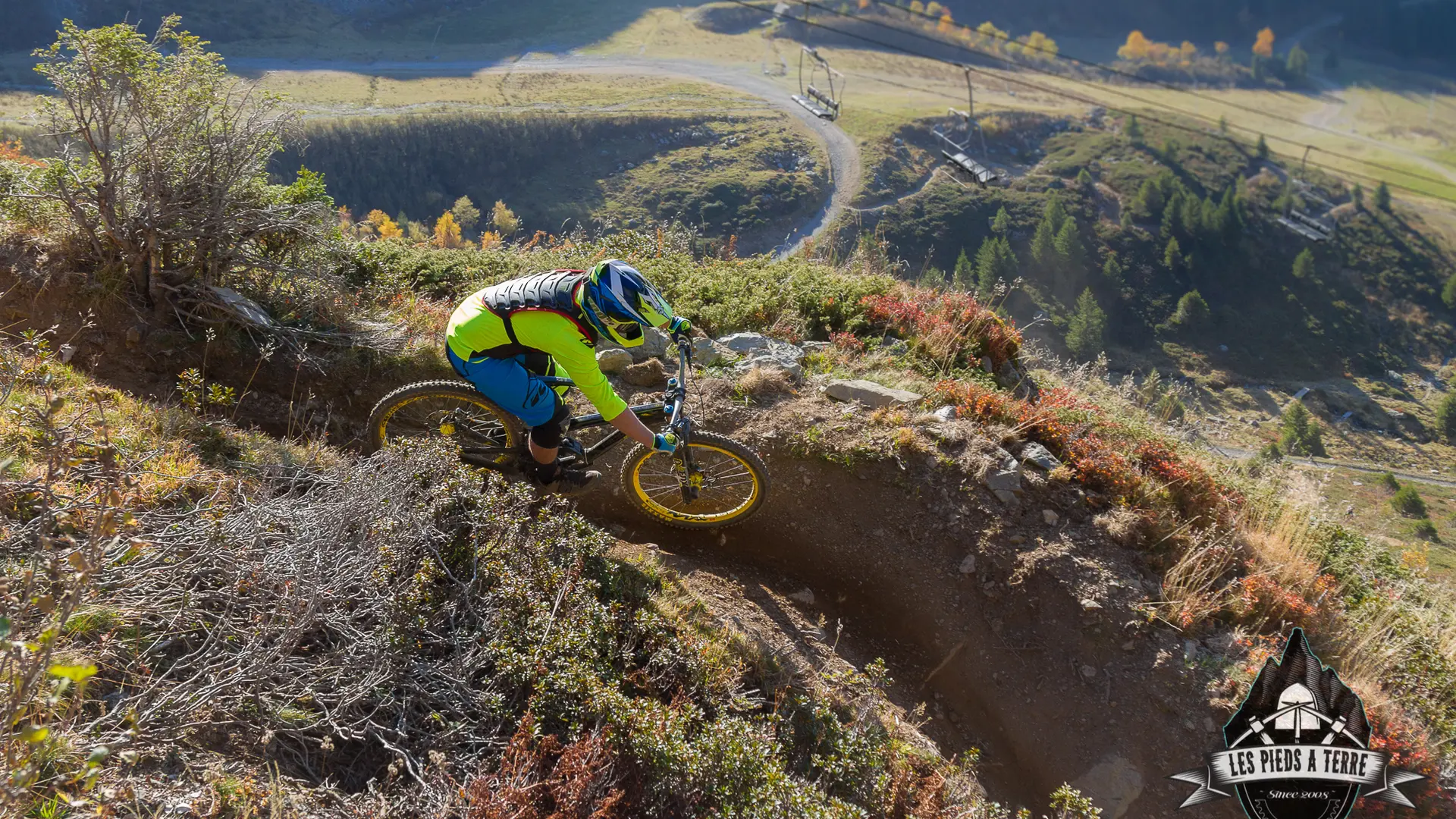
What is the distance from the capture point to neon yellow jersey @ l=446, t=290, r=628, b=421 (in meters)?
5.20

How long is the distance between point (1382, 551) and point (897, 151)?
88.3 metres

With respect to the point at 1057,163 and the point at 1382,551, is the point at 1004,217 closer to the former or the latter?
the point at 1057,163

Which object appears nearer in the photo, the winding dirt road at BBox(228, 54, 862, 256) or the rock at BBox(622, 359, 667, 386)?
the rock at BBox(622, 359, 667, 386)

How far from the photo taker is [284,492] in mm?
5488

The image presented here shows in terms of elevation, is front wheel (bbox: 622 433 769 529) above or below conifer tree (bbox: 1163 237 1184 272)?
above

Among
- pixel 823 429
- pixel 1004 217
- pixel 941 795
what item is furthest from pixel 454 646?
pixel 1004 217

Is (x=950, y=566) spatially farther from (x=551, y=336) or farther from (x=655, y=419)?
(x=551, y=336)

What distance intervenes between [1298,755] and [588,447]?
20.4ft

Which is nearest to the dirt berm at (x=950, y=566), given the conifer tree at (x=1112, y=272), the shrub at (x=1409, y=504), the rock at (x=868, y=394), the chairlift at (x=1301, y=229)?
the rock at (x=868, y=394)

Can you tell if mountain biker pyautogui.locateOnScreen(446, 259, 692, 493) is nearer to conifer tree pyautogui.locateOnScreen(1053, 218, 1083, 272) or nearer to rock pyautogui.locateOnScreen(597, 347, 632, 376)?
rock pyautogui.locateOnScreen(597, 347, 632, 376)

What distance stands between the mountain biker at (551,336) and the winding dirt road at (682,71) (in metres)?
66.2

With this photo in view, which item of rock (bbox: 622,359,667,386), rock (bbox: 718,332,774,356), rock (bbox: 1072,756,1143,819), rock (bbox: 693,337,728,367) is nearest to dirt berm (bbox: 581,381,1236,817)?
rock (bbox: 1072,756,1143,819)

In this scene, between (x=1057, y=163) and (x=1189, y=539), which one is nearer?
(x=1189, y=539)

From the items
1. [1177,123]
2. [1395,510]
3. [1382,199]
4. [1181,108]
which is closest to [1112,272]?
[1395,510]
